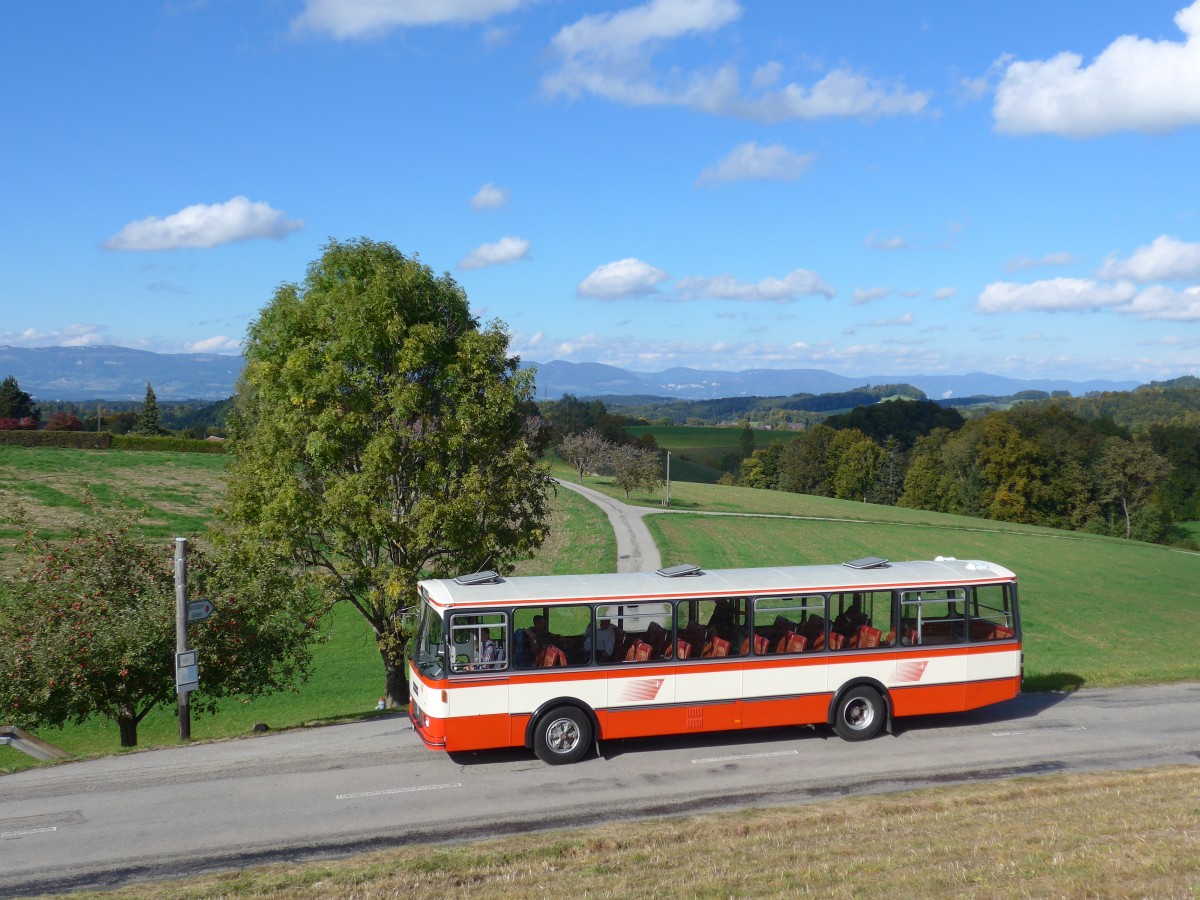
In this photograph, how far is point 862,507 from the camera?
89.1 metres

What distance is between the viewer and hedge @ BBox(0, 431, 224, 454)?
7088cm

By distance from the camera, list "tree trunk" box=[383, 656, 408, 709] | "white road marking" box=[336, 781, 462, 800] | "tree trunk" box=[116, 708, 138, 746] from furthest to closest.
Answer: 1. "tree trunk" box=[383, 656, 408, 709]
2. "tree trunk" box=[116, 708, 138, 746]
3. "white road marking" box=[336, 781, 462, 800]

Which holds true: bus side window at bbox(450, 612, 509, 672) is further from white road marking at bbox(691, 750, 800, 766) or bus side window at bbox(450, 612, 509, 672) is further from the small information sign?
the small information sign

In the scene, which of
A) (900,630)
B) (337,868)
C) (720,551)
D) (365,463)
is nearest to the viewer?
(337,868)

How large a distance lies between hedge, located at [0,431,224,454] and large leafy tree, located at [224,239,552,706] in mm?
54437

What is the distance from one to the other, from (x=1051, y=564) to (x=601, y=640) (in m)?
51.4

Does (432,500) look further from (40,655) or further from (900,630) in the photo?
(900,630)

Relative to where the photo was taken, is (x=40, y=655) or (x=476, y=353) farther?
(x=476, y=353)

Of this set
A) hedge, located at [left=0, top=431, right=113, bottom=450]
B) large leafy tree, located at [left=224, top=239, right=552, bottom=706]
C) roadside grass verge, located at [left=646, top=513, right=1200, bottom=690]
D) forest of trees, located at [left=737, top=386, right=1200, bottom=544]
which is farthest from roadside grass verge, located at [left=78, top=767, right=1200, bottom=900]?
forest of trees, located at [left=737, top=386, right=1200, bottom=544]

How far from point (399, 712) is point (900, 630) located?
10.7m

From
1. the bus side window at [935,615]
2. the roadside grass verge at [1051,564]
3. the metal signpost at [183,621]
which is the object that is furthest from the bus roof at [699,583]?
the roadside grass verge at [1051,564]

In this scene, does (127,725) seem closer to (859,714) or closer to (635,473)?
(859,714)

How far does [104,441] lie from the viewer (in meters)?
73.4

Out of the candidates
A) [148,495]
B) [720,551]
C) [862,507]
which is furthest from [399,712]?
[862,507]
